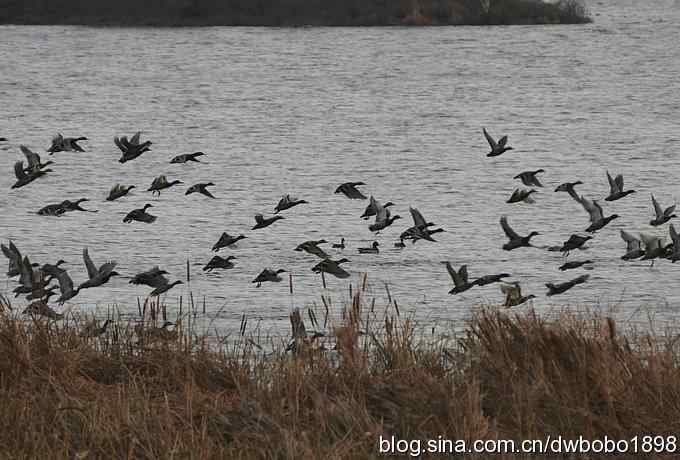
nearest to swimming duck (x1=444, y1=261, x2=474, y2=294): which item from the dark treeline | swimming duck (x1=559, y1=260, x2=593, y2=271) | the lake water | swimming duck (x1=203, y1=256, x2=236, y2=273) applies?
the lake water

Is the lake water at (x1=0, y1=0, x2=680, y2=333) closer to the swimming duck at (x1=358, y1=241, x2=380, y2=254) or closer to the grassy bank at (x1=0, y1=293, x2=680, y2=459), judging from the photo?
the swimming duck at (x1=358, y1=241, x2=380, y2=254)

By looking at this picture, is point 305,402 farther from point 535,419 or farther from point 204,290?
point 204,290

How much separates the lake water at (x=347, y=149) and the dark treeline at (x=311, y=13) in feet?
19.1

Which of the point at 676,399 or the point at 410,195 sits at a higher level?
the point at 676,399

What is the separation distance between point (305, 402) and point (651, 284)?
9225mm

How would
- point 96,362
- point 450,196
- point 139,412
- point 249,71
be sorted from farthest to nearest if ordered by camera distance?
point 249,71 < point 450,196 < point 96,362 < point 139,412

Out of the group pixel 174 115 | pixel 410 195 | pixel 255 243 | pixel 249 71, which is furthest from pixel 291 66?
pixel 255 243

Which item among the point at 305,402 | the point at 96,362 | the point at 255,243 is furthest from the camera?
the point at 255,243

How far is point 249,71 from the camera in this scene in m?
59.7

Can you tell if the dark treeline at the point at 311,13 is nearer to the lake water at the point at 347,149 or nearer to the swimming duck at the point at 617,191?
the lake water at the point at 347,149

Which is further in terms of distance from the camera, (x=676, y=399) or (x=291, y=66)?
(x=291, y=66)

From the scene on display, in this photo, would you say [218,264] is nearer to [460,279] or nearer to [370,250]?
[370,250]

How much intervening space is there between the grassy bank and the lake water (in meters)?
4.16

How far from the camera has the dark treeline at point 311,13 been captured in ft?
270
